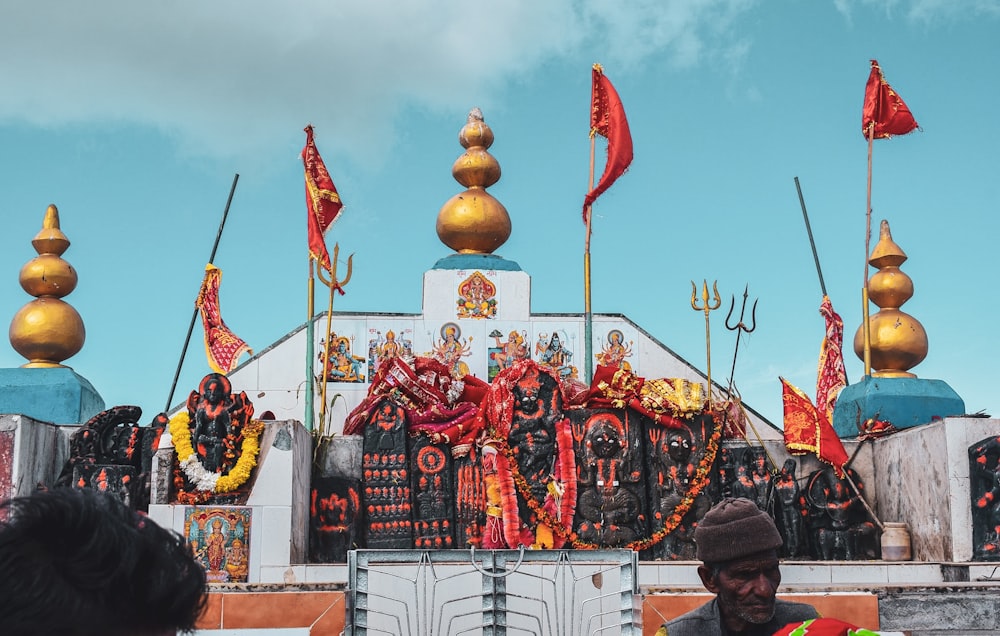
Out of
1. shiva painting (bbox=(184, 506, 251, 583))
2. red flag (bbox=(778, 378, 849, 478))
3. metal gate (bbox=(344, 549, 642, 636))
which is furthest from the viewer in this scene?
red flag (bbox=(778, 378, 849, 478))

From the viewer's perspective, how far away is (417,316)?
15172 millimetres

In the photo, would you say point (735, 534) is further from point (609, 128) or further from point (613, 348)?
point (613, 348)

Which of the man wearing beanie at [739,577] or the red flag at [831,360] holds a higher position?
the red flag at [831,360]

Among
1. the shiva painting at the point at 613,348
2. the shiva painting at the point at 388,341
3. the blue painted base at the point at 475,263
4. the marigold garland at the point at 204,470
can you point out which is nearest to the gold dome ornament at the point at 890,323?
the shiva painting at the point at 613,348

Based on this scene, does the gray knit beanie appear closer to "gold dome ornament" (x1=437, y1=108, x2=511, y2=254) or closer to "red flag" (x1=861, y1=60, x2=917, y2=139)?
"red flag" (x1=861, y1=60, x2=917, y2=139)

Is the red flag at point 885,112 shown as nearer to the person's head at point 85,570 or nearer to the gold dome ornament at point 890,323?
the gold dome ornament at point 890,323

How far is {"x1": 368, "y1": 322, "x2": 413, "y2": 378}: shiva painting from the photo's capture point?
14820mm

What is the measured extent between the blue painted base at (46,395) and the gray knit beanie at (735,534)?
1080 cm

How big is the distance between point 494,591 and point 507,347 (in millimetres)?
7978

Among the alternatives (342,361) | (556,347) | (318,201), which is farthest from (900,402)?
(318,201)

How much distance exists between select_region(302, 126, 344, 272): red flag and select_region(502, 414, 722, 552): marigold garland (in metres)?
3.21

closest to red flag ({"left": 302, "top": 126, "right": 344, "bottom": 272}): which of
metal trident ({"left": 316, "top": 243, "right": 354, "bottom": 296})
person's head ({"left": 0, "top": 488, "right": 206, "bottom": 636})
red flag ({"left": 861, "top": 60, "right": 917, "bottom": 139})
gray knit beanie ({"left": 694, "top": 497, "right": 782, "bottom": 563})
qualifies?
metal trident ({"left": 316, "top": 243, "right": 354, "bottom": 296})

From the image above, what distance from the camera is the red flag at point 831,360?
15039mm

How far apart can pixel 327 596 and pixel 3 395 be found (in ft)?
21.5
